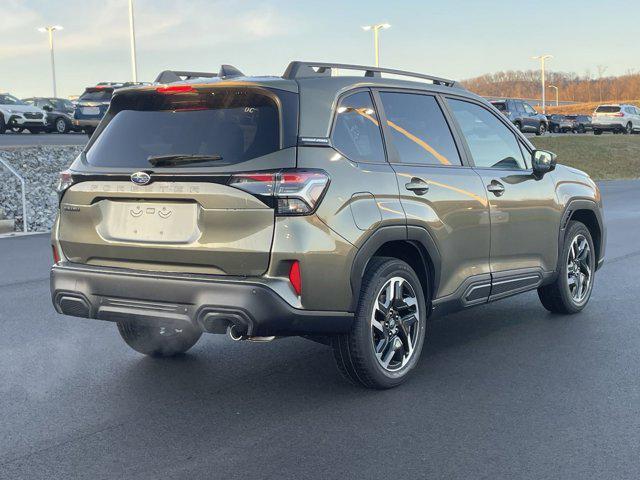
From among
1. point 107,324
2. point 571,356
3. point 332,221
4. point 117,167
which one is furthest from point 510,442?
point 107,324

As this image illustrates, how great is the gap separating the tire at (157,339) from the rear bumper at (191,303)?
91 cm

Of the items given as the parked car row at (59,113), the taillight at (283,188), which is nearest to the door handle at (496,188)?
the taillight at (283,188)

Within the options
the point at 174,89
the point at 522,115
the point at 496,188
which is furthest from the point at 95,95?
the point at 174,89

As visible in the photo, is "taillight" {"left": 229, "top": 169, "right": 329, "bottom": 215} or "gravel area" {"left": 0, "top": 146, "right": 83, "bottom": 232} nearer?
"taillight" {"left": 229, "top": 169, "right": 329, "bottom": 215}

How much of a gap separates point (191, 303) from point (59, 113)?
108 ft

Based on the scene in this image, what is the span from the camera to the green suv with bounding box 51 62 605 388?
4504mm

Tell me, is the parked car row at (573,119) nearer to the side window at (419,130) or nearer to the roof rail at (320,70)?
the side window at (419,130)

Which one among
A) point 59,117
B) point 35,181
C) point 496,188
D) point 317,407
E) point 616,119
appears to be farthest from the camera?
point 616,119

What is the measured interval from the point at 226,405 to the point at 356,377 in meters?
0.75

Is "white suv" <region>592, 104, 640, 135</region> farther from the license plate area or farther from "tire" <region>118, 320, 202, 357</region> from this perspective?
the license plate area

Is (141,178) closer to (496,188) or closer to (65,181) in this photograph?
(65,181)

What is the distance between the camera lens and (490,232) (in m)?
5.97

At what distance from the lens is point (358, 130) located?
16.6ft

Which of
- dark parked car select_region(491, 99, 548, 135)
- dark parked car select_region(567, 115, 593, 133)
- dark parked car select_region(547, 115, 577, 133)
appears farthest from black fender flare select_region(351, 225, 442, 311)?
dark parked car select_region(567, 115, 593, 133)
